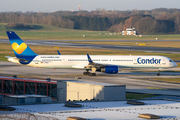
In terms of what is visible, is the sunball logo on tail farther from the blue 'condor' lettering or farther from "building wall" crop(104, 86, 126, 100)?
"building wall" crop(104, 86, 126, 100)

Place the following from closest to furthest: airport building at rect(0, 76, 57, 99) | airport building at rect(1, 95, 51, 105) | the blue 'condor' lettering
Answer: airport building at rect(1, 95, 51, 105) → airport building at rect(0, 76, 57, 99) → the blue 'condor' lettering

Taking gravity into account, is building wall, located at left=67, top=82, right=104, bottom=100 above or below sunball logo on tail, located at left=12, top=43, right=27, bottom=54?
below

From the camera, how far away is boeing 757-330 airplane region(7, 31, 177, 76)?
241ft

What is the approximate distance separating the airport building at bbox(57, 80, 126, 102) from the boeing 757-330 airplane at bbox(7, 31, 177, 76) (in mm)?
25191

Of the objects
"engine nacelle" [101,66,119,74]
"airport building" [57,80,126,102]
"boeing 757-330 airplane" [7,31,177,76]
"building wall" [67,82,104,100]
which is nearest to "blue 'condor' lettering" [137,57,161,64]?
"boeing 757-330 airplane" [7,31,177,76]

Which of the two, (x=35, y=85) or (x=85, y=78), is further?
(x=85, y=78)

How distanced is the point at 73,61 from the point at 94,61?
4791mm

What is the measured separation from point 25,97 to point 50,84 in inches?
529

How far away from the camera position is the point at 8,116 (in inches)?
1116

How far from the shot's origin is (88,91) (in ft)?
150

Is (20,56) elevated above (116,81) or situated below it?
above

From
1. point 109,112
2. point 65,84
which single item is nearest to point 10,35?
point 65,84

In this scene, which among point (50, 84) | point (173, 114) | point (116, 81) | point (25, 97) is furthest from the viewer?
point (116, 81)

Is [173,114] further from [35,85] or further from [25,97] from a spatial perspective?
[35,85]
